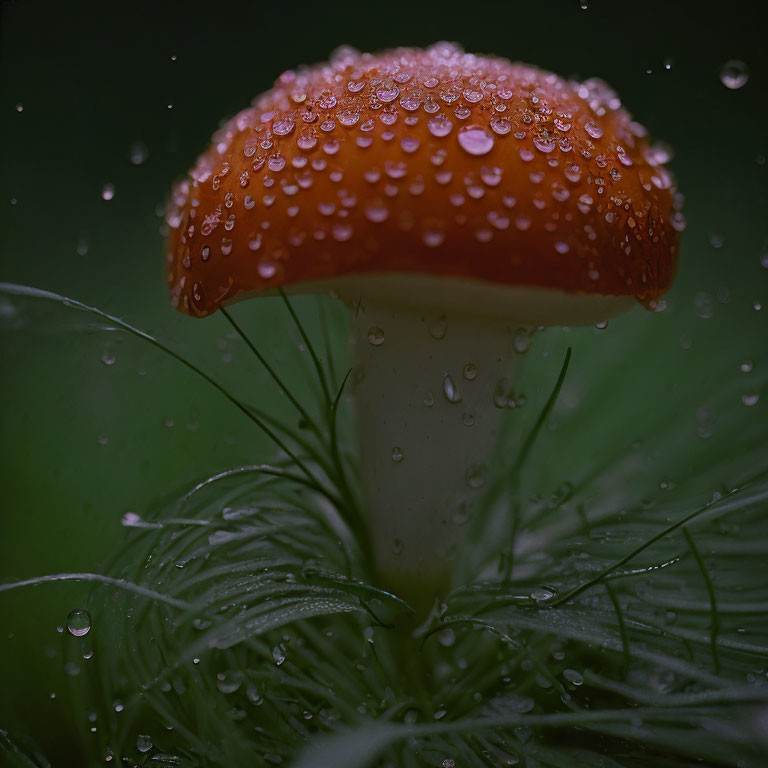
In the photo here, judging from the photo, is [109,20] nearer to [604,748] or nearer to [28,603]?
[28,603]

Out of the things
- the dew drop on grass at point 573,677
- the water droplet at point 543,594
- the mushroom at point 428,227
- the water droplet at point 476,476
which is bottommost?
the dew drop on grass at point 573,677

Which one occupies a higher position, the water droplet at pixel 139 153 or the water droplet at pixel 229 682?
the water droplet at pixel 139 153

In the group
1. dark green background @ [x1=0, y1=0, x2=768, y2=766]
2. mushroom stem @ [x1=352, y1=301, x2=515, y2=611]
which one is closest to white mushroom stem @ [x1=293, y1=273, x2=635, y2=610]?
mushroom stem @ [x1=352, y1=301, x2=515, y2=611]

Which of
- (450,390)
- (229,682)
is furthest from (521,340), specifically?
(229,682)

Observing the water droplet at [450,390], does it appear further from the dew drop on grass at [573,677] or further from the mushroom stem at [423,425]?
the dew drop on grass at [573,677]

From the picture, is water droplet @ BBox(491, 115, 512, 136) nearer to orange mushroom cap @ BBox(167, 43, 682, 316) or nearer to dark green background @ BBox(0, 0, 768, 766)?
orange mushroom cap @ BBox(167, 43, 682, 316)

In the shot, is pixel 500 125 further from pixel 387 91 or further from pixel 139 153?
pixel 139 153

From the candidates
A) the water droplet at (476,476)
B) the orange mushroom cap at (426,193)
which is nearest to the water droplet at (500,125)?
the orange mushroom cap at (426,193)

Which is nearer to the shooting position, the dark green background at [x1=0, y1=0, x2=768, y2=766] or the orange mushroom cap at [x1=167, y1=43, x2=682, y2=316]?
the orange mushroom cap at [x1=167, y1=43, x2=682, y2=316]
